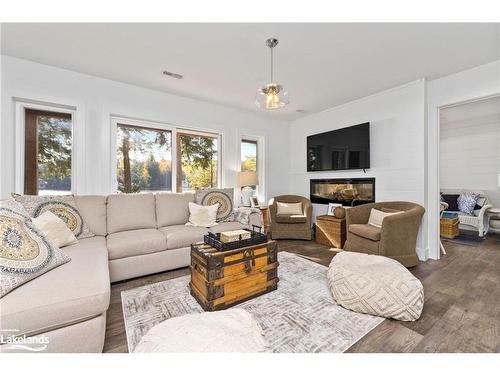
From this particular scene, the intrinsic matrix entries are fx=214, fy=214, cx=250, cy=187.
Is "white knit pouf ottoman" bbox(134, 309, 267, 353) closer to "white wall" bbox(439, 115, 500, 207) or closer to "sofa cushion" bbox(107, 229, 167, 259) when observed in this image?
"sofa cushion" bbox(107, 229, 167, 259)

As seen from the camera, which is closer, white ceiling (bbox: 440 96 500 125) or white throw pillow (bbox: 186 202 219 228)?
white throw pillow (bbox: 186 202 219 228)

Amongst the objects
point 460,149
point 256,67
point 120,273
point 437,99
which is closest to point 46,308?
point 120,273

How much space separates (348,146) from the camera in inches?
151

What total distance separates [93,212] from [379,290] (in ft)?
9.86

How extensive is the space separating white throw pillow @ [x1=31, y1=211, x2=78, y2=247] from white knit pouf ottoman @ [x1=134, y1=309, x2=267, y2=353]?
1.42 m

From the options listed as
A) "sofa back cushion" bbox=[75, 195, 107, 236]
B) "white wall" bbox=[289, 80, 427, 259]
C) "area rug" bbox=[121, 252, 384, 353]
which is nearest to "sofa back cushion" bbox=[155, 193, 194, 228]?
"sofa back cushion" bbox=[75, 195, 107, 236]

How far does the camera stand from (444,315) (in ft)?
5.43

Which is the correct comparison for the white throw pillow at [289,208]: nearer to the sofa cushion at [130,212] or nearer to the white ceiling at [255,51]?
the white ceiling at [255,51]

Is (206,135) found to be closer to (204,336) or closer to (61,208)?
(61,208)

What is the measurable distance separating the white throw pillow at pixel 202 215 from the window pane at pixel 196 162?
86 centimetres

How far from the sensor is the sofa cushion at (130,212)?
2.61m

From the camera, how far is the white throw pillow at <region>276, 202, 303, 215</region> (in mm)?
4062

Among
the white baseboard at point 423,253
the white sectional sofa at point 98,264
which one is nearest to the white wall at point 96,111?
the white sectional sofa at point 98,264
